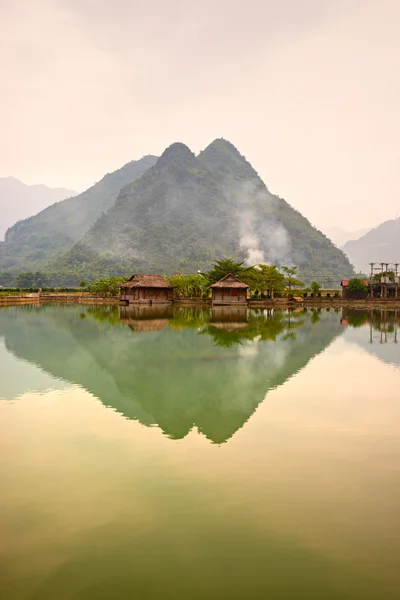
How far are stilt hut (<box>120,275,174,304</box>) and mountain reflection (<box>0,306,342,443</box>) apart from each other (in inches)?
939

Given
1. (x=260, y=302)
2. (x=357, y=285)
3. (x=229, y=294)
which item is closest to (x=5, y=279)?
(x=229, y=294)

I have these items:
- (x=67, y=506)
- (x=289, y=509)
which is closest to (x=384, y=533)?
(x=289, y=509)

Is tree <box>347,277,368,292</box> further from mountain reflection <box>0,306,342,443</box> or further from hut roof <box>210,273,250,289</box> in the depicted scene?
mountain reflection <box>0,306,342,443</box>

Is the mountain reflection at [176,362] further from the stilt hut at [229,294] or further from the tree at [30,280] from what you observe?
the tree at [30,280]

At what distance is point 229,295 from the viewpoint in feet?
A: 191

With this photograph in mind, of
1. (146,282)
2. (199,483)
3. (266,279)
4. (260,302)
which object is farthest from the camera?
(266,279)

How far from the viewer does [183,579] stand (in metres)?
5.21

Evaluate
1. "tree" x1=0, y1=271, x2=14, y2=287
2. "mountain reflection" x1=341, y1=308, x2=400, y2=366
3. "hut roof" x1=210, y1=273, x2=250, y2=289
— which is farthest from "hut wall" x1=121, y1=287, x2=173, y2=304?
"tree" x1=0, y1=271, x2=14, y2=287

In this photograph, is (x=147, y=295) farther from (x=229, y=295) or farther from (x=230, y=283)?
(x=230, y=283)

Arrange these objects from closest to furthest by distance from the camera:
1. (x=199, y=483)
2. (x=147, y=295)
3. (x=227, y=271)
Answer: (x=199, y=483) → (x=147, y=295) → (x=227, y=271)

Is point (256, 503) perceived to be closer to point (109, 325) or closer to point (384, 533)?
point (384, 533)

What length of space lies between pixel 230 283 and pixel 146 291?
34.8ft

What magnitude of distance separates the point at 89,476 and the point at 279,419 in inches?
205

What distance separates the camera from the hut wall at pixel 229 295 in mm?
58000
